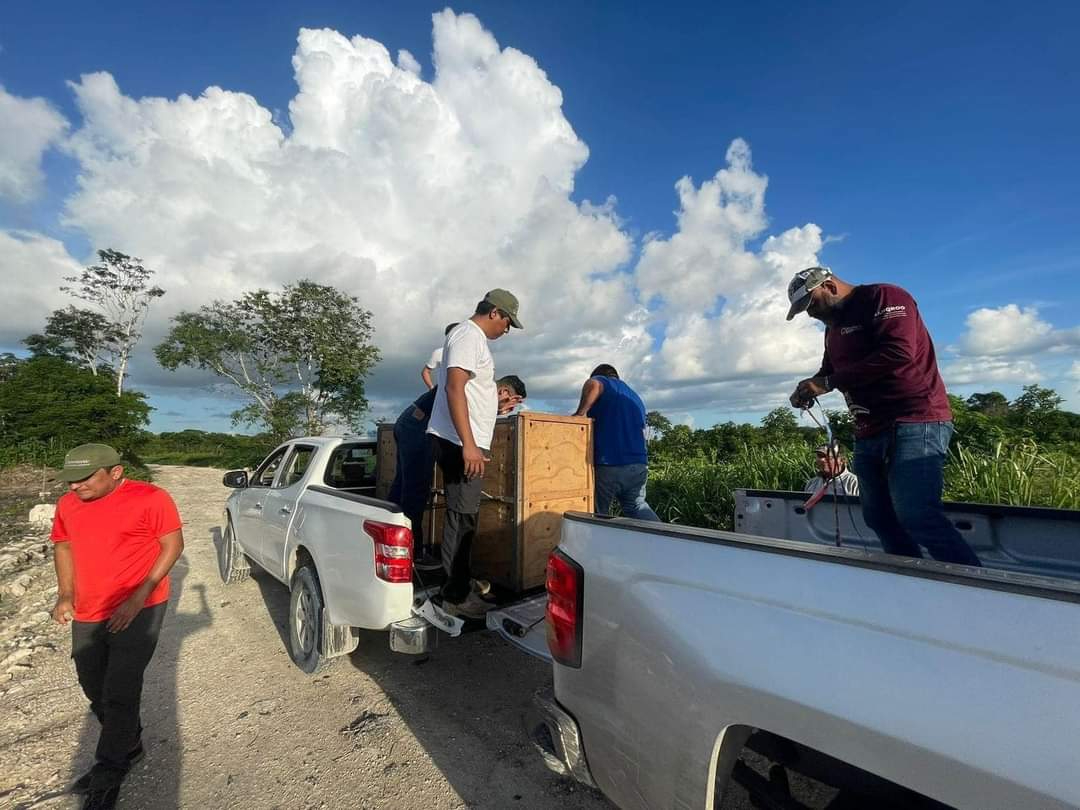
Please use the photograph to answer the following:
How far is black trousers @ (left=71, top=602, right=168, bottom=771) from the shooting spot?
8.09 feet

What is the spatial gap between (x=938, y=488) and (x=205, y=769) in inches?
147

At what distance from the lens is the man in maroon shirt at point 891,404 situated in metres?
2.18

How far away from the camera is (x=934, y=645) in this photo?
0.96 m

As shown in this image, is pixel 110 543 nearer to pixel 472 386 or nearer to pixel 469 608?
pixel 469 608

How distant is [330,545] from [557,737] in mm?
2154

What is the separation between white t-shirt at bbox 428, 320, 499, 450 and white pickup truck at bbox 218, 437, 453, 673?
578mm

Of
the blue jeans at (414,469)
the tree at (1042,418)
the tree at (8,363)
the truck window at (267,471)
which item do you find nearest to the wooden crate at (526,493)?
the blue jeans at (414,469)

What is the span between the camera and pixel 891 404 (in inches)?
90.7

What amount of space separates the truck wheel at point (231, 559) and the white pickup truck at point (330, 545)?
44 cm

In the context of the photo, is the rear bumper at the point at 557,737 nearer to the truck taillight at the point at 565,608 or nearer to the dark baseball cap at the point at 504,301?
the truck taillight at the point at 565,608

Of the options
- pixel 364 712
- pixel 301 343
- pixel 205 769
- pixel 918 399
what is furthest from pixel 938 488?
pixel 301 343

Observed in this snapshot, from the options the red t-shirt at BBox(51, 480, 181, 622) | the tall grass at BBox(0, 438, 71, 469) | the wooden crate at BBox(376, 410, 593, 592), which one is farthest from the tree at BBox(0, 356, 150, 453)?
the wooden crate at BBox(376, 410, 593, 592)

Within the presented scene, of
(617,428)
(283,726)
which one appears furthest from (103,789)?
(617,428)

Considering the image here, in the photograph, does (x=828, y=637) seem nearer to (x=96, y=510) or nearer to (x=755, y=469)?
(x=96, y=510)
